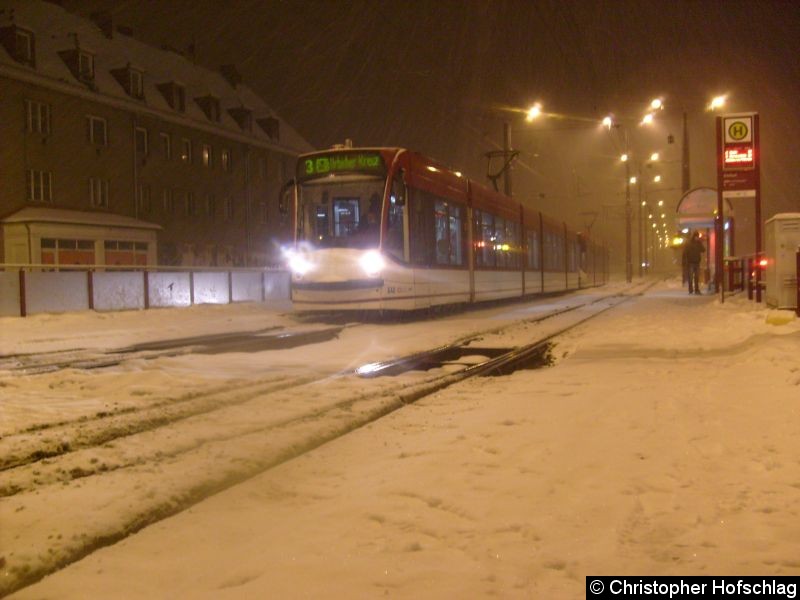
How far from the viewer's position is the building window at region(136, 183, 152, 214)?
42031 millimetres

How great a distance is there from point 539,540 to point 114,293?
69.2ft

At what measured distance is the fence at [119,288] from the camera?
792 inches

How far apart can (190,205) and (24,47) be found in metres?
13.1

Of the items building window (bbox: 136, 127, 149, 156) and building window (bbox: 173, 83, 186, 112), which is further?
building window (bbox: 173, 83, 186, 112)

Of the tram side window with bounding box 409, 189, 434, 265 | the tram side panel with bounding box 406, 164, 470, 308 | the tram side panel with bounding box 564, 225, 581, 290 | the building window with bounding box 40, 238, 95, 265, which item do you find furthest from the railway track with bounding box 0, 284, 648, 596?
A: the tram side panel with bounding box 564, 225, 581, 290

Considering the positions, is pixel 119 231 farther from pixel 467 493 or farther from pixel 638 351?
pixel 467 493

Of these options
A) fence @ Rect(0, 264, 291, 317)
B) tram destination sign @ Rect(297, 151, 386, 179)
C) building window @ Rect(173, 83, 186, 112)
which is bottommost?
fence @ Rect(0, 264, 291, 317)

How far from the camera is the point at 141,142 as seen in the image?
42.6 meters

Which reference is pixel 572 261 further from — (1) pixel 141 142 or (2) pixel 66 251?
(2) pixel 66 251

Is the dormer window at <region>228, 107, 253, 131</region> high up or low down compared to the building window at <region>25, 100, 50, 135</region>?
up

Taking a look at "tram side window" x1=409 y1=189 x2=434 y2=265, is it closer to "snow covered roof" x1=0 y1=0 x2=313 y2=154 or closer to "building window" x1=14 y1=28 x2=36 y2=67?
"snow covered roof" x1=0 y1=0 x2=313 y2=154

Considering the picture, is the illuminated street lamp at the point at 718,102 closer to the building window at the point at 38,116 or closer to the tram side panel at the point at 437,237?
the tram side panel at the point at 437,237

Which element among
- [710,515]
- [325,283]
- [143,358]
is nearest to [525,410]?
[710,515]

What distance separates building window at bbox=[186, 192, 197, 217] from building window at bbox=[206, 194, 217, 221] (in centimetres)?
135
